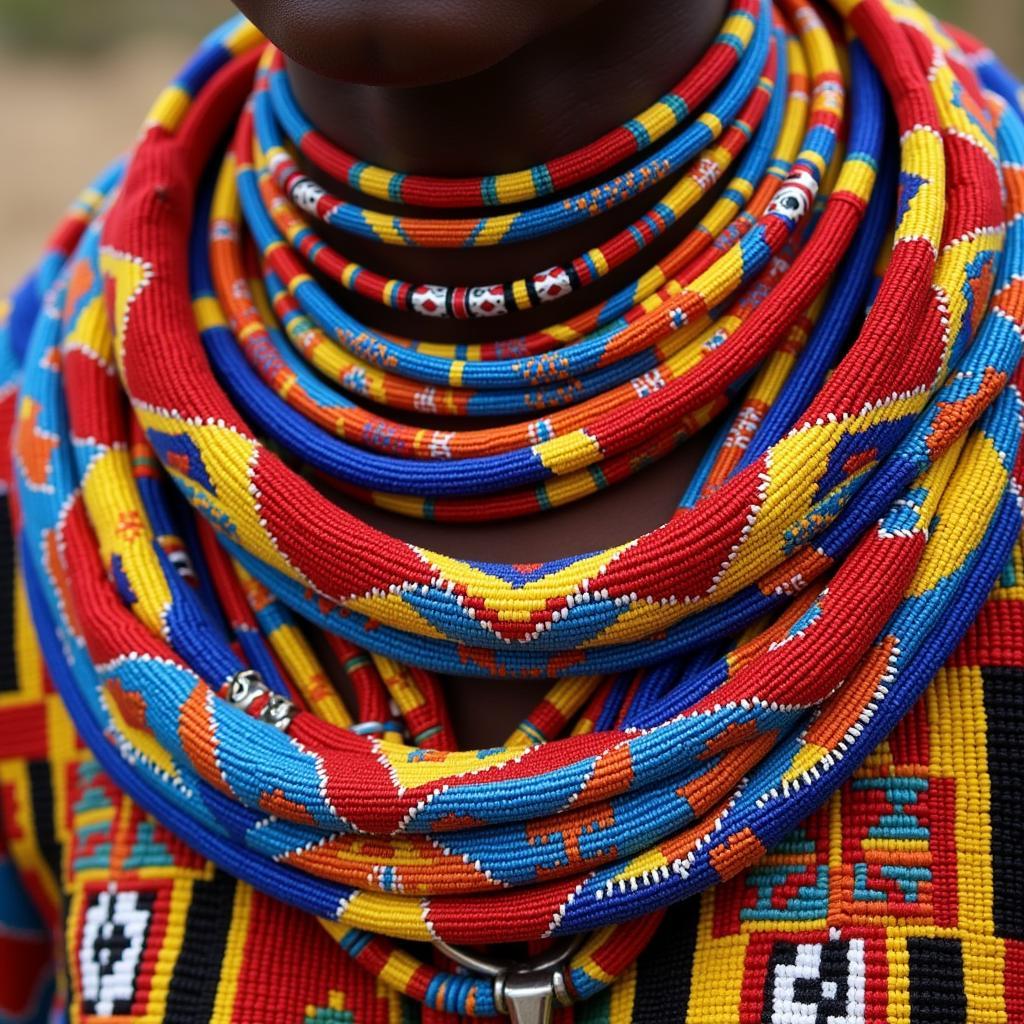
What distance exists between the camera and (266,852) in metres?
0.75

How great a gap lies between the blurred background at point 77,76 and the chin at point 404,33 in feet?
8.80

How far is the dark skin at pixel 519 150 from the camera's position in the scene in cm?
74

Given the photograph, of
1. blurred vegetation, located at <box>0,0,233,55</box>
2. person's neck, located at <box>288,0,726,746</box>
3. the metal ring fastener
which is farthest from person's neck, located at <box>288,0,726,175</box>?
blurred vegetation, located at <box>0,0,233,55</box>

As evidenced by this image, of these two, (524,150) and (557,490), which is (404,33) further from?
(557,490)

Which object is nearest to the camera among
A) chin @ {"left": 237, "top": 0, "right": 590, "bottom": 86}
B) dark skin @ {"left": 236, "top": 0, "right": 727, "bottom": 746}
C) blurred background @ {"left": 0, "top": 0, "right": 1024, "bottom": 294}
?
chin @ {"left": 237, "top": 0, "right": 590, "bottom": 86}

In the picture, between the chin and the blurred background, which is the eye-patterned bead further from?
the blurred background

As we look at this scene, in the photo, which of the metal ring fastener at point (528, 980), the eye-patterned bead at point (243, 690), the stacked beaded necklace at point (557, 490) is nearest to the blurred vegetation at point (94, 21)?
the stacked beaded necklace at point (557, 490)

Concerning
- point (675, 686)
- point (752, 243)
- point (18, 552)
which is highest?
point (752, 243)

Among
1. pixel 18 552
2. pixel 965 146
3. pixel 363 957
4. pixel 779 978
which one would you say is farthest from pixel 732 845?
pixel 18 552

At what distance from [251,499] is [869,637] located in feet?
1.07

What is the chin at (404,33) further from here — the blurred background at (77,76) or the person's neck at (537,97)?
the blurred background at (77,76)

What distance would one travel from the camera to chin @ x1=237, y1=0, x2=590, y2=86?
0.64 m

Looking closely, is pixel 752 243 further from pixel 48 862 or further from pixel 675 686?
pixel 48 862

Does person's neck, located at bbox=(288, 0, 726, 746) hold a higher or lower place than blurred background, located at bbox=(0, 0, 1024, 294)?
lower
